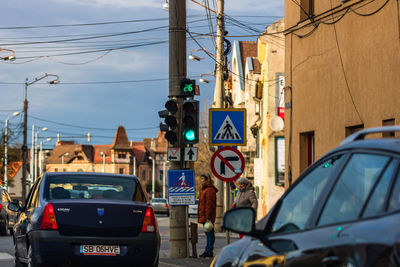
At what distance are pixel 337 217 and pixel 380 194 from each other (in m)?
0.45

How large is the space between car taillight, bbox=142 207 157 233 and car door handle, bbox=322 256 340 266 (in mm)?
7640

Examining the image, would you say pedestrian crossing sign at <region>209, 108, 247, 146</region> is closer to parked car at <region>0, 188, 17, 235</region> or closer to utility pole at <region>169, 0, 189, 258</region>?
utility pole at <region>169, 0, 189, 258</region>

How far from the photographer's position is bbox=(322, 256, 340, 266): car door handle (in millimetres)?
3494

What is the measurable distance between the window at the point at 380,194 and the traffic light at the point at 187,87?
46.8 feet

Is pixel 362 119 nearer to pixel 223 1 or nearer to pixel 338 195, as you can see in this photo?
pixel 338 195

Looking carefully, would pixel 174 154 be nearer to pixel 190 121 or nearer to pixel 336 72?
pixel 190 121

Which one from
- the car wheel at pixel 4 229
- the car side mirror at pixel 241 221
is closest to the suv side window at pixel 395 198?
the car side mirror at pixel 241 221

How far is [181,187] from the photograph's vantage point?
1817 centimetres

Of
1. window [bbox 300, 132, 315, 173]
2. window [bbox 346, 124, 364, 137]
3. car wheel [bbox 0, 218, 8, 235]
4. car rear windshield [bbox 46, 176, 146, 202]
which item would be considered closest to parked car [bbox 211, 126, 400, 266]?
car rear windshield [bbox 46, 176, 146, 202]

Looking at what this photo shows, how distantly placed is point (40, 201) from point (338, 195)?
763 cm

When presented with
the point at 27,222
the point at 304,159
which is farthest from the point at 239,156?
the point at 27,222

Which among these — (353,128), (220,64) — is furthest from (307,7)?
(220,64)

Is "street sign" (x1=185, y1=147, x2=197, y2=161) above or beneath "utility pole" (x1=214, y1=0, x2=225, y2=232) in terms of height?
beneath

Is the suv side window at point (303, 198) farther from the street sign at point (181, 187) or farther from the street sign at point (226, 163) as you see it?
the street sign at point (181, 187)
